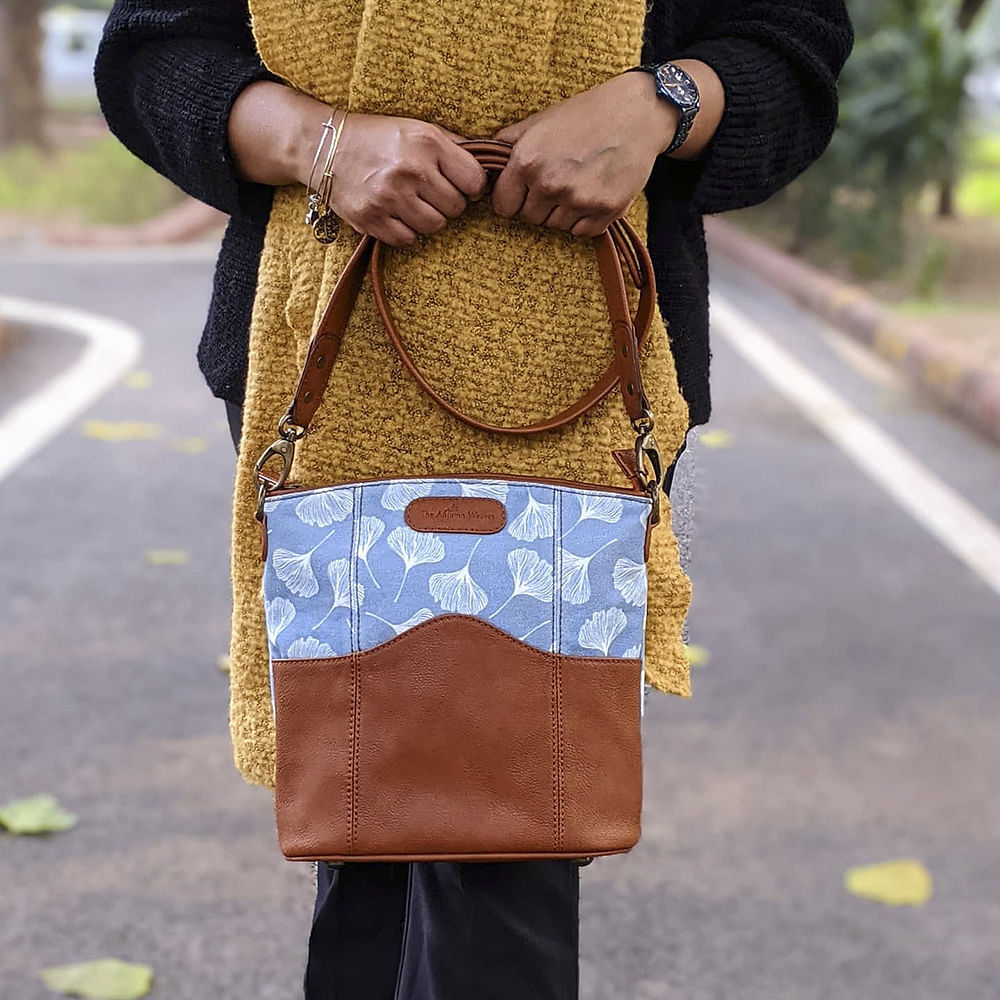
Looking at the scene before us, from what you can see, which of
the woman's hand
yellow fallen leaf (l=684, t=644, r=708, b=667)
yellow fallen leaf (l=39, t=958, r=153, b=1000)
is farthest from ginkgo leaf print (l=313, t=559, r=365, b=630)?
yellow fallen leaf (l=684, t=644, r=708, b=667)

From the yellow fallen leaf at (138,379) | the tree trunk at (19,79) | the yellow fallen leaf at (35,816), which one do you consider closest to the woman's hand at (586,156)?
the yellow fallen leaf at (35,816)

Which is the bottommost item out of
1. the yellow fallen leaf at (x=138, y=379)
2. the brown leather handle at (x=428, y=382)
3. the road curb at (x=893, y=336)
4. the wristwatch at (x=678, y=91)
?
the road curb at (x=893, y=336)

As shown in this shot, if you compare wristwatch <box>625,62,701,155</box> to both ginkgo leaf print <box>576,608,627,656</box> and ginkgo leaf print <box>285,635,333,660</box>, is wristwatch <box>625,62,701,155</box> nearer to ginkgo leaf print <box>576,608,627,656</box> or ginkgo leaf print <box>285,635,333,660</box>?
ginkgo leaf print <box>576,608,627,656</box>

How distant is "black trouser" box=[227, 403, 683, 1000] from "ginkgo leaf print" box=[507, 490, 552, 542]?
26cm

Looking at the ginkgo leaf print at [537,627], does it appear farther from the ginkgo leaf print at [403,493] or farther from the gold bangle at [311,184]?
the gold bangle at [311,184]

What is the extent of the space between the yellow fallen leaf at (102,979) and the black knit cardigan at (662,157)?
1.12 metres

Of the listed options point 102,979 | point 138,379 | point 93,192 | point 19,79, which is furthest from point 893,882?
point 19,79

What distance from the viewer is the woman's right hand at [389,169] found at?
4.31ft

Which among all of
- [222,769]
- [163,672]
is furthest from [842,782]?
[163,672]

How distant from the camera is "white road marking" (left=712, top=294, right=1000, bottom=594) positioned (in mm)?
4637

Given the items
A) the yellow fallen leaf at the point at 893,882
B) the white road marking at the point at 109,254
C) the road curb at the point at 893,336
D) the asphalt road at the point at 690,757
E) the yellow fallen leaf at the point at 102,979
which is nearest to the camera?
the yellow fallen leaf at the point at 102,979

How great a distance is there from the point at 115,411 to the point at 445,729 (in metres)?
4.90

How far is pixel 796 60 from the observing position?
1524mm

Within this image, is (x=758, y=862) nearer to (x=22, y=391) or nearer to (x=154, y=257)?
(x=22, y=391)
